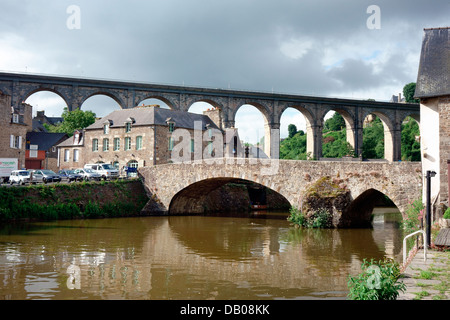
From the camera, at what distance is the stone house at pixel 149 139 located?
2788cm

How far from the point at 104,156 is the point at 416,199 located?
21282mm

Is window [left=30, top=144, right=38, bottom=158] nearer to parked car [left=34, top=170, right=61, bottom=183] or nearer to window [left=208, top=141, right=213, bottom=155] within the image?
parked car [left=34, top=170, right=61, bottom=183]

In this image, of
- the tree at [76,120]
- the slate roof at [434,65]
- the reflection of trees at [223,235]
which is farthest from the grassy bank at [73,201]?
the slate roof at [434,65]

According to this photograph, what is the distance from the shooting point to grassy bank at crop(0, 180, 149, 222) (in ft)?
63.9

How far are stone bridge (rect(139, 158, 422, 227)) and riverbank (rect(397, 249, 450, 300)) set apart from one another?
793 centimetres

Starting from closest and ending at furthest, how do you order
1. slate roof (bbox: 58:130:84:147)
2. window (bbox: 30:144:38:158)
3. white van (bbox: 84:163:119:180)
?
1. white van (bbox: 84:163:119:180)
2. slate roof (bbox: 58:130:84:147)
3. window (bbox: 30:144:38:158)

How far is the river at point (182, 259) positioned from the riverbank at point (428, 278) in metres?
1.53

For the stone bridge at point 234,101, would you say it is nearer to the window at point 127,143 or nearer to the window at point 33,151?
the window at point 33,151


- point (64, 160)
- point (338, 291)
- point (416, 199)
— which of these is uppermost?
point (64, 160)

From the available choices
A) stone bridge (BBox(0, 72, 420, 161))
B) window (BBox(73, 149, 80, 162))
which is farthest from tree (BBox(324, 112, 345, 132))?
window (BBox(73, 149, 80, 162))

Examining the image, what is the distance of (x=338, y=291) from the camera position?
8.27 meters
